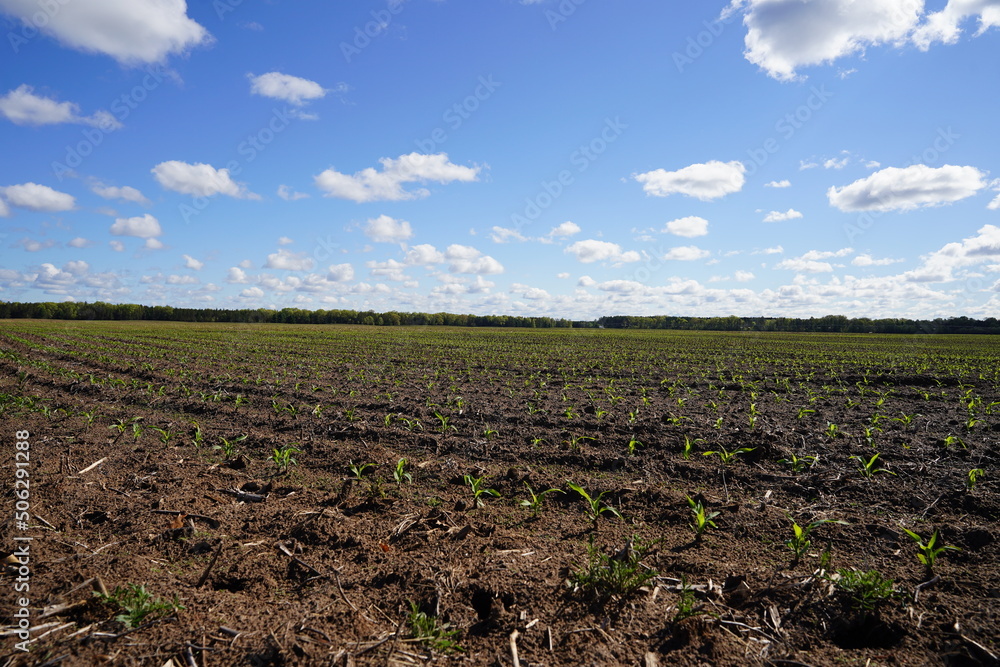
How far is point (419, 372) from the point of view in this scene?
56.6 ft

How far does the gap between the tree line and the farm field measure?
294ft

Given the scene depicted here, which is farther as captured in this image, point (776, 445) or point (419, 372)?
point (419, 372)

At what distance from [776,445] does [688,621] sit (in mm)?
5121

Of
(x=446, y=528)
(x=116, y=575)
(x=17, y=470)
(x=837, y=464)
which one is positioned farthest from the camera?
(x=837, y=464)

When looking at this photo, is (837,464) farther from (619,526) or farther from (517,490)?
(517,490)

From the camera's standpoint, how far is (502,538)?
4.23 m

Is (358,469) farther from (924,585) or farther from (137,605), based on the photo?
(924,585)

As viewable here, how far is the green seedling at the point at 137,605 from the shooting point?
2889 millimetres

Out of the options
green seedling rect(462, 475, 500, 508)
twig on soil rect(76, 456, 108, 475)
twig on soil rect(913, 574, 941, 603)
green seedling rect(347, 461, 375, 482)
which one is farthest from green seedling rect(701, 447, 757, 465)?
twig on soil rect(76, 456, 108, 475)

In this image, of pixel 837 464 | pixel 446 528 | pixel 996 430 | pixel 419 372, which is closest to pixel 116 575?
pixel 446 528

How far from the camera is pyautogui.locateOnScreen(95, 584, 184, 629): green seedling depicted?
2.89 meters

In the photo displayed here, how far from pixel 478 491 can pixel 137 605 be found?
2929mm

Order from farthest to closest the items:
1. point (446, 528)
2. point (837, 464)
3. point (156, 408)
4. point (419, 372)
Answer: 1. point (419, 372)
2. point (156, 408)
3. point (837, 464)
4. point (446, 528)

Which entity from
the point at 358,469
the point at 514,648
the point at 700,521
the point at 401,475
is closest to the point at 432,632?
the point at 514,648
